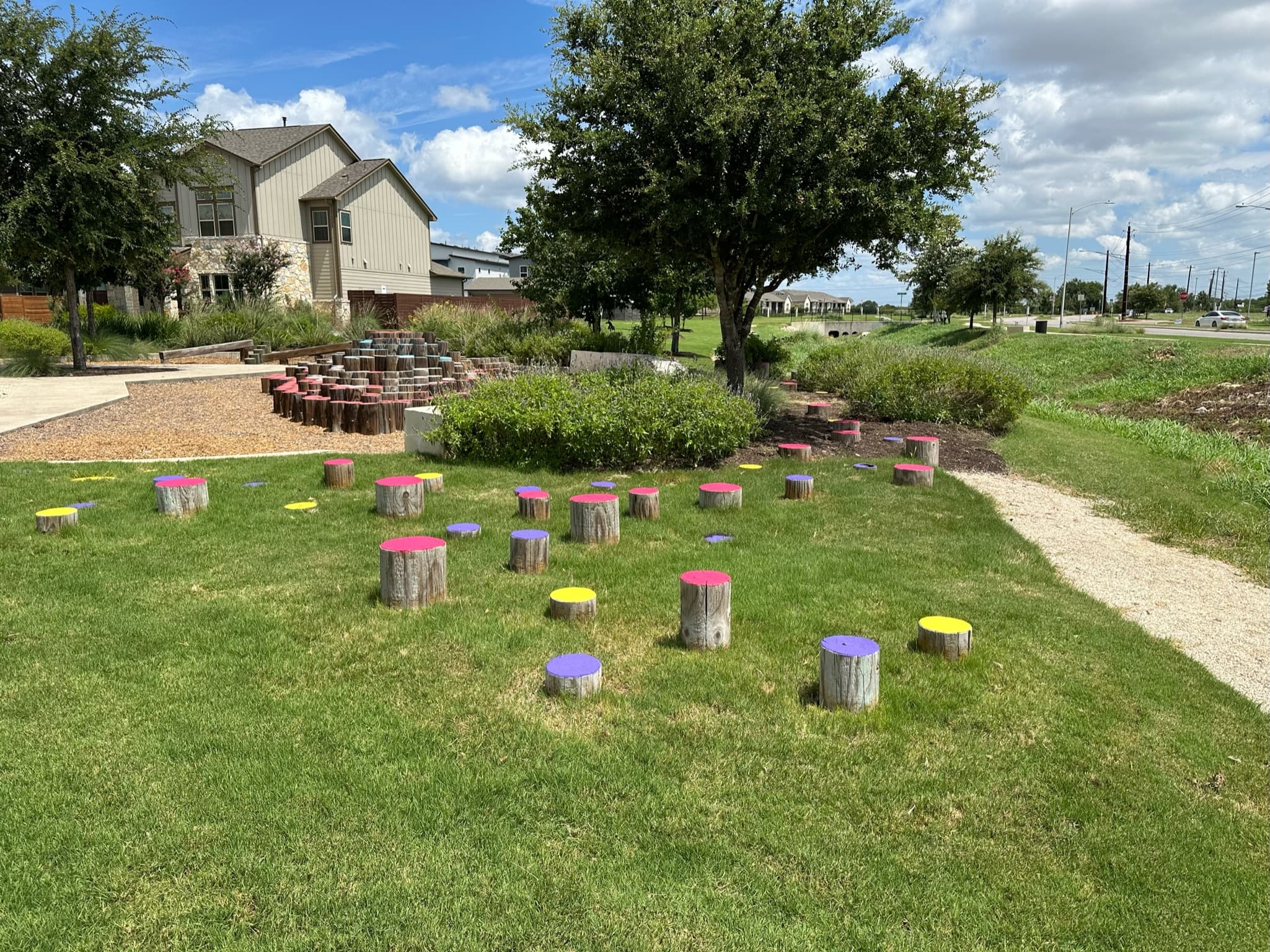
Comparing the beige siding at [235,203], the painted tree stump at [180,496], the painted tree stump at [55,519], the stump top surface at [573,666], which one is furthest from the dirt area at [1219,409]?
the beige siding at [235,203]

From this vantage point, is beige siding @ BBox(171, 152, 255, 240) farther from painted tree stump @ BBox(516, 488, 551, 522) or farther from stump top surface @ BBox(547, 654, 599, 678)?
stump top surface @ BBox(547, 654, 599, 678)

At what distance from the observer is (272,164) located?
31172 mm

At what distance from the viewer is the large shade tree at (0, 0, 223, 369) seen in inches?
637

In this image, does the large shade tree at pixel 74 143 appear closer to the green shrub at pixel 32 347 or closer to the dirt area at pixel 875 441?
the green shrub at pixel 32 347

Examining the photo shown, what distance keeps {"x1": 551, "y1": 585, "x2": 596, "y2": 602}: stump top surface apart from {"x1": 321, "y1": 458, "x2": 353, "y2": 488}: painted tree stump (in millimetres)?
3876

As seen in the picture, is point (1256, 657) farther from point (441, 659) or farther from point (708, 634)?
point (441, 659)

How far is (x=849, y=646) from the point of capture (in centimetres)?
375

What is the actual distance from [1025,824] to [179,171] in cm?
2146

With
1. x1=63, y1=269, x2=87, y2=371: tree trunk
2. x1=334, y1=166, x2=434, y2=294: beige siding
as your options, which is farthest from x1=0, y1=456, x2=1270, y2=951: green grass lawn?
x1=334, y1=166, x2=434, y2=294: beige siding

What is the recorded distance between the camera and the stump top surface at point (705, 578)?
13.9 feet

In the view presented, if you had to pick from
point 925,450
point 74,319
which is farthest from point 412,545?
point 74,319

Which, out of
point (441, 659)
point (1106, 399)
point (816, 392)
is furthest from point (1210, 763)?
point (1106, 399)

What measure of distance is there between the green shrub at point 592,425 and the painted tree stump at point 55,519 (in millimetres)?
3723

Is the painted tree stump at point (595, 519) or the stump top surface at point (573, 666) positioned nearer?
the stump top surface at point (573, 666)
